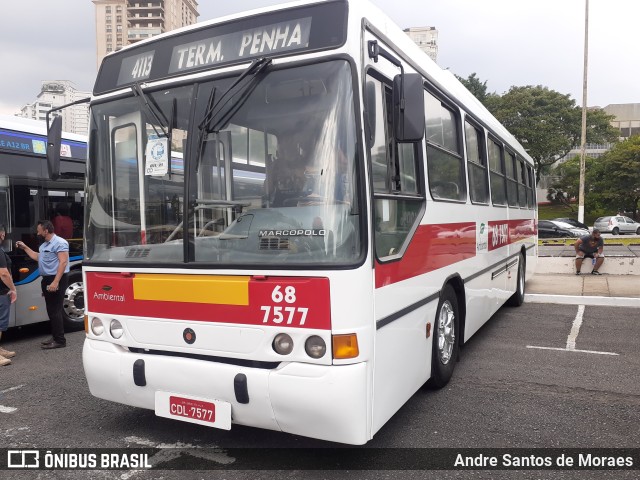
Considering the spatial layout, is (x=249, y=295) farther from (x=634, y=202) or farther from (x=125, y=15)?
(x=125, y=15)

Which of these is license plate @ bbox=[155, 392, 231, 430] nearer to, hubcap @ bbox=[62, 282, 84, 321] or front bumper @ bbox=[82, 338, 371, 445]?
front bumper @ bbox=[82, 338, 371, 445]

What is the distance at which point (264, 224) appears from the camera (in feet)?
10.9

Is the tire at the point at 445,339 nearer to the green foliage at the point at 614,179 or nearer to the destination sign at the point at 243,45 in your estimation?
the destination sign at the point at 243,45

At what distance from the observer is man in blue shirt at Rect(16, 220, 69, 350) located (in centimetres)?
665

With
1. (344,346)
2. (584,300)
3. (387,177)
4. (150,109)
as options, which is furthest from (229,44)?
(584,300)

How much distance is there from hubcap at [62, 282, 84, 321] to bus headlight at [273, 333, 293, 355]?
571 centimetres

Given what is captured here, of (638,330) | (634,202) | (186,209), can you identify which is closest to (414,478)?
(186,209)

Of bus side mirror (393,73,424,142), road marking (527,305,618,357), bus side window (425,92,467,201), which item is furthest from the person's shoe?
road marking (527,305,618,357)

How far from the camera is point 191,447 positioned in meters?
3.82

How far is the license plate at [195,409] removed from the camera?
3311mm

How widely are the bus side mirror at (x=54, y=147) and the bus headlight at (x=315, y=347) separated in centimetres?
274

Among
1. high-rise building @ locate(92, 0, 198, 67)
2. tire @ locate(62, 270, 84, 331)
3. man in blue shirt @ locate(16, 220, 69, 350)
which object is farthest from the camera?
high-rise building @ locate(92, 0, 198, 67)

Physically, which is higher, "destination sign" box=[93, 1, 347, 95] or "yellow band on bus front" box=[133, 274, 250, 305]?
"destination sign" box=[93, 1, 347, 95]

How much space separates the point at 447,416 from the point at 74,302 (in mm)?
5880
